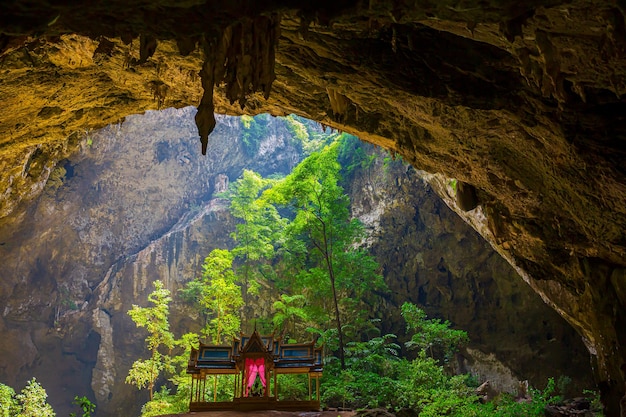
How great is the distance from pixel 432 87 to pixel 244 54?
2952mm

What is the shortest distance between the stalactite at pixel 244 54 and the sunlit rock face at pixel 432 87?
0.01 m

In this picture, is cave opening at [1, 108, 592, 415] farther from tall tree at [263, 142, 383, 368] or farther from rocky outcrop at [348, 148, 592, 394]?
tall tree at [263, 142, 383, 368]

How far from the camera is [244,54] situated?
376 centimetres

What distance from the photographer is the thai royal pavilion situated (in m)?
11.8

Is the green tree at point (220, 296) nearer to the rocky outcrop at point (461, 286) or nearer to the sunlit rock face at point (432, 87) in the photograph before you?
the rocky outcrop at point (461, 286)

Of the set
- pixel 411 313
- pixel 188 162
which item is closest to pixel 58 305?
pixel 188 162

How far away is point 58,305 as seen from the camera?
24109 mm

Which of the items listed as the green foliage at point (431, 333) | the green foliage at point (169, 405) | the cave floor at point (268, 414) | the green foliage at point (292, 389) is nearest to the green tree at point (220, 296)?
the green foliage at point (169, 405)

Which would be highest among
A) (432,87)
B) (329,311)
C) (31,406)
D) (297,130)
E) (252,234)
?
(297,130)

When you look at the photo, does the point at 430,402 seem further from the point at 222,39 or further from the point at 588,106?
the point at 222,39

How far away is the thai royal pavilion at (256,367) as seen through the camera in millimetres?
11805

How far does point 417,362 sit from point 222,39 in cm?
1198

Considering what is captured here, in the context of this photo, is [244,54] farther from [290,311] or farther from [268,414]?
[290,311]

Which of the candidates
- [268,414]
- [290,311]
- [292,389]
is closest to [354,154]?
[290,311]
